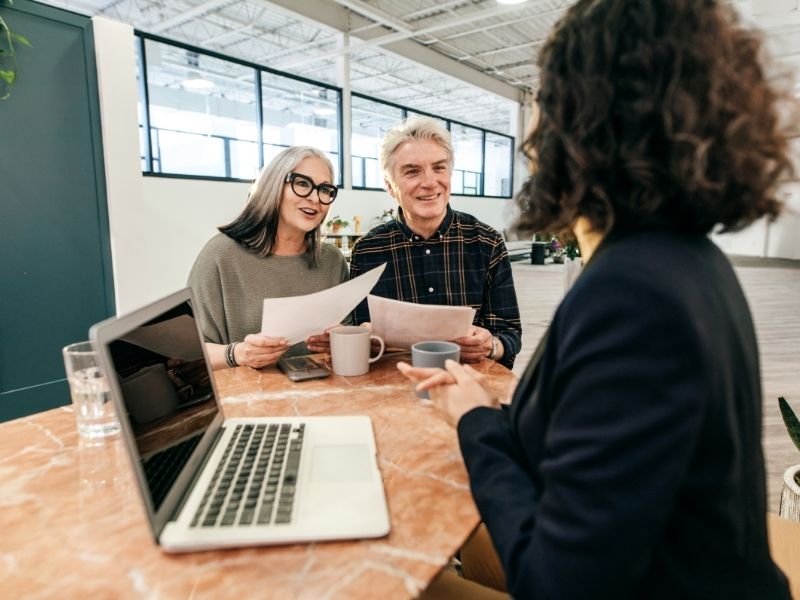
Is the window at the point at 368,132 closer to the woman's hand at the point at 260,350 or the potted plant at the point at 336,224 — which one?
the potted plant at the point at 336,224

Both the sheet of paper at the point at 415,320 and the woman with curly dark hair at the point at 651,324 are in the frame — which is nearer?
the woman with curly dark hair at the point at 651,324

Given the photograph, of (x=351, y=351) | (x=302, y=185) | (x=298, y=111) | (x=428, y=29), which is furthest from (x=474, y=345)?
(x=298, y=111)

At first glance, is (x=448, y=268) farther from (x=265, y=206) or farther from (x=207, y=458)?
(x=207, y=458)

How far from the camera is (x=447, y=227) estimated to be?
1937mm

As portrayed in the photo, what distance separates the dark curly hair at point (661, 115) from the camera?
530mm

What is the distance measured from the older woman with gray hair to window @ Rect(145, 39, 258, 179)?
531cm

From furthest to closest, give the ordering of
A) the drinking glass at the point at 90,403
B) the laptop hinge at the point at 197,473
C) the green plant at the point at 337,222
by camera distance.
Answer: the green plant at the point at 337,222, the drinking glass at the point at 90,403, the laptop hinge at the point at 197,473

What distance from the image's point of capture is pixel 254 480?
76cm

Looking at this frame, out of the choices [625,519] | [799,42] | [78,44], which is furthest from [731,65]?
[799,42]

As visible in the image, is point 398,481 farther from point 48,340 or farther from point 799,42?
point 799,42

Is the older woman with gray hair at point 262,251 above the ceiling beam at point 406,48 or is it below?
below

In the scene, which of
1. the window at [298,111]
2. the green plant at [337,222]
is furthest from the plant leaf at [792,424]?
the window at [298,111]

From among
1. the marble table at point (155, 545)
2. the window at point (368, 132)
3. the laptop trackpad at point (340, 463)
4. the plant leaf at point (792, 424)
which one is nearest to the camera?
the marble table at point (155, 545)

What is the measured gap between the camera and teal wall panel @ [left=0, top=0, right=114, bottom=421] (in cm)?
266
